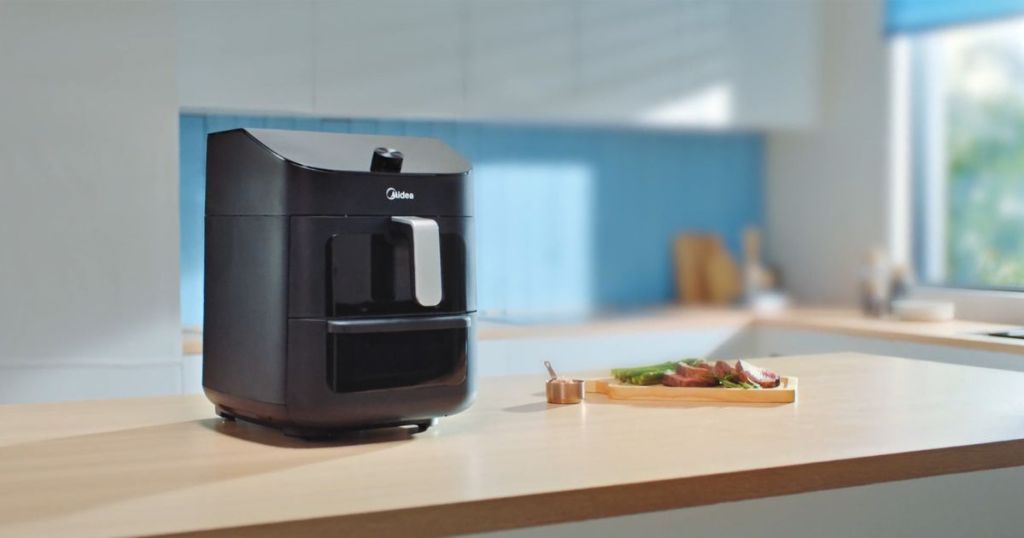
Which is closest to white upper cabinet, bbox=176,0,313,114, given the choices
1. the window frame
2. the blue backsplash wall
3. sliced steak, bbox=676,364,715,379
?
the blue backsplash wall

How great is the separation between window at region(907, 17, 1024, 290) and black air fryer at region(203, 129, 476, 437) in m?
2.83

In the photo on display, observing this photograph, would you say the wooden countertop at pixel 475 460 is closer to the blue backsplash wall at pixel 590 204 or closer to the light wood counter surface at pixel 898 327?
the light wood counter surface at pixel 898 327

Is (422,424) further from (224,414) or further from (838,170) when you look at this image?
(838,170)

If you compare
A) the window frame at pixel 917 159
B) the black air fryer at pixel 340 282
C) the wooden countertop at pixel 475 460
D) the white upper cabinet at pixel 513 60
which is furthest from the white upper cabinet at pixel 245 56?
the window frame at pixel 917 159

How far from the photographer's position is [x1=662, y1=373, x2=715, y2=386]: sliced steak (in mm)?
1892

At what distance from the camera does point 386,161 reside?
5.11 feet

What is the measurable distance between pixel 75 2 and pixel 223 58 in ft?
1.44

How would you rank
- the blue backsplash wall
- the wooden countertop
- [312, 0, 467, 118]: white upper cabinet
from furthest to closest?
1. the blue backsplash wall
2. [312, 0, 467, 118]: white upper cabinet
3. the wooden countertop

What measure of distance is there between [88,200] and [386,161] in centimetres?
202

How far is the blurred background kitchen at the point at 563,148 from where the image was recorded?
3.26m

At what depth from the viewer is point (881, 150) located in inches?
173

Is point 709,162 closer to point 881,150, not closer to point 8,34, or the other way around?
point 881,150

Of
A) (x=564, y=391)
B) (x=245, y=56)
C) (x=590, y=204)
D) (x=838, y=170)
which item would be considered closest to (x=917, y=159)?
(x=838, y=170)

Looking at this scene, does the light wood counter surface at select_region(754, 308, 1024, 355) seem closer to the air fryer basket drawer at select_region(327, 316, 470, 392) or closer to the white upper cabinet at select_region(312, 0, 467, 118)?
the white upper cabinet at select_region(312, 0, 467, 118)
